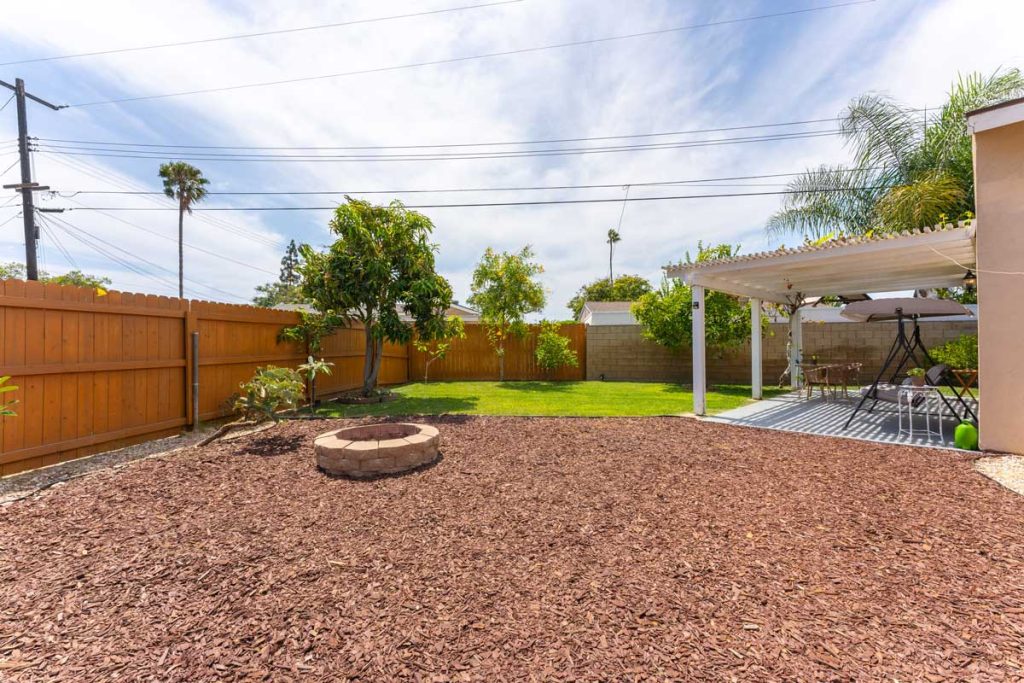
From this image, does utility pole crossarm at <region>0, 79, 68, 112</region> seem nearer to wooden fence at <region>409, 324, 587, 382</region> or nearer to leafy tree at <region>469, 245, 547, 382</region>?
wooden fence at <region>409, 324, 587, 382</region>

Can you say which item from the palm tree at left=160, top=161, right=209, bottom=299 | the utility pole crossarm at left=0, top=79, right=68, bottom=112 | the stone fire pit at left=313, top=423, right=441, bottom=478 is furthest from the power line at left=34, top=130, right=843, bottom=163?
the palm tree at left=160, top=161, right=209, bottom=299

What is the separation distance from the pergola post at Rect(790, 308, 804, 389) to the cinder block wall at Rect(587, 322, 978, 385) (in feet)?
3.47

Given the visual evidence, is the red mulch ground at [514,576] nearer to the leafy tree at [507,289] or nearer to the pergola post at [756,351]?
the pergola post at [756,351]

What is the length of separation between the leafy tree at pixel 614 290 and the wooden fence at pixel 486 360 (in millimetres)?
21665

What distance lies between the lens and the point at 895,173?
1204 centimetres

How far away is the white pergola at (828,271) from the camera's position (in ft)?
19.6

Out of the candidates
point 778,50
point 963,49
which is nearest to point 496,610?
point 778,50

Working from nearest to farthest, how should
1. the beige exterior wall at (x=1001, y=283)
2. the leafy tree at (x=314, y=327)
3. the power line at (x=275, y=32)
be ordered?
the beige exterior wall at (x=1001, y=283), the power line at (x=275, y=32), the leafy tree at (x=314, y=327)

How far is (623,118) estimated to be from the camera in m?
10.9

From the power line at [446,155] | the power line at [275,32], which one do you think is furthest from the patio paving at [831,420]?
the power line at [275,32]

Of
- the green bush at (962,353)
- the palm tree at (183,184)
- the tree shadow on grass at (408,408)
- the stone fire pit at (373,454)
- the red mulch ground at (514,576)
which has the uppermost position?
the palm tree at (183,184)

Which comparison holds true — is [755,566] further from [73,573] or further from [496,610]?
[73,573]

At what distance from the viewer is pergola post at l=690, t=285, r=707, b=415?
290 inches

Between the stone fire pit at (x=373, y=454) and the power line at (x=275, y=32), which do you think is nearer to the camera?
the stone fire pit at (x=373, y=454)
